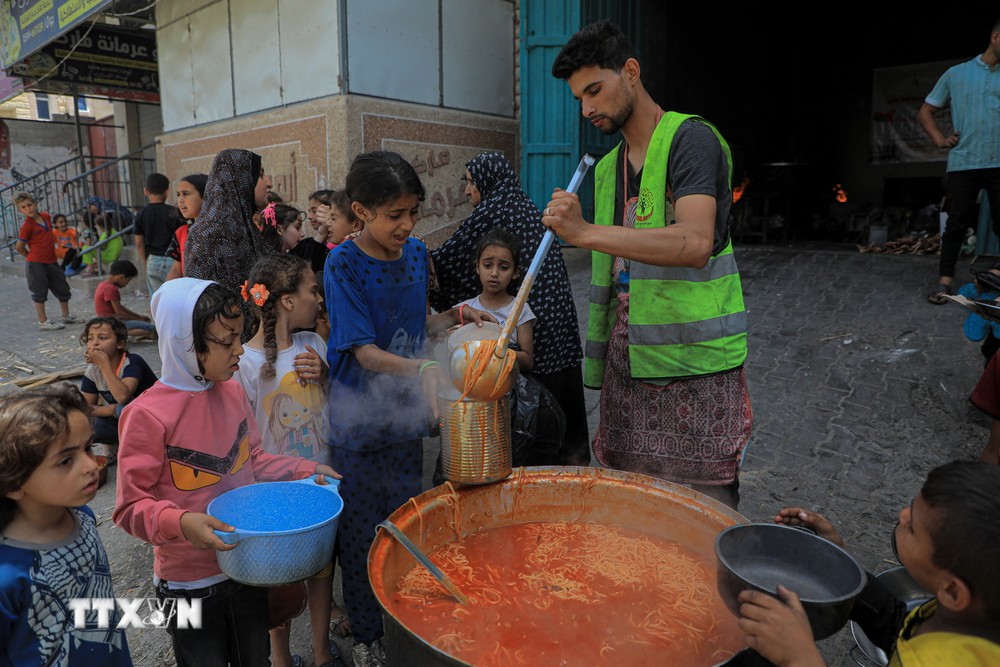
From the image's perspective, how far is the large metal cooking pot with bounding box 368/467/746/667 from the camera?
6.48 ft

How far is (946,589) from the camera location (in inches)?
52.2

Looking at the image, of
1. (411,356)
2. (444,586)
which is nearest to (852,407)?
(411,356)

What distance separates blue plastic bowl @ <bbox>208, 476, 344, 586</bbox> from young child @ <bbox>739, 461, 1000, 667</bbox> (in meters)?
1.13

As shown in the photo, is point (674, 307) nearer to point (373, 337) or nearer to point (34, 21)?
point (373, 337)

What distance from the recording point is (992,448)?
2.65 m

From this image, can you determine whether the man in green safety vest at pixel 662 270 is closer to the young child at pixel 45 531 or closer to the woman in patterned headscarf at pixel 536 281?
the woman in patterned headscarf at pixel 536 281

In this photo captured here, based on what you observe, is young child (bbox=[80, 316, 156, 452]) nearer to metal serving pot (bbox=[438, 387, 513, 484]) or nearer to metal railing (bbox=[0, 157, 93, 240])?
metal serving pot (bbox=[438, 387, 513, 484])

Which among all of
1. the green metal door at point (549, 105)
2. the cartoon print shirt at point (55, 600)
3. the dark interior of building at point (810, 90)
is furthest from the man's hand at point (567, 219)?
the dark interior of building at point (810, 90)

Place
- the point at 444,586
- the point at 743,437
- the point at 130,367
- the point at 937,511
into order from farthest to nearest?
the point at 130,367, the point at 743,437, the point at 444,586, the point at 937,511

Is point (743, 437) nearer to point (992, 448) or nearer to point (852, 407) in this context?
point (992, 448)

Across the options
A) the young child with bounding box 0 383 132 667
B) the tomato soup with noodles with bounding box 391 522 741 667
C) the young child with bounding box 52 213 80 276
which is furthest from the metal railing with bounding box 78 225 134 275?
the tomato soup with noodles with bounding box 391 522 741 667

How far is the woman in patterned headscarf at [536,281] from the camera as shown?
142 inches

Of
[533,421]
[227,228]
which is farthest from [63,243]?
[533,421]

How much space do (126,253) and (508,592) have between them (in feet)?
44.0
